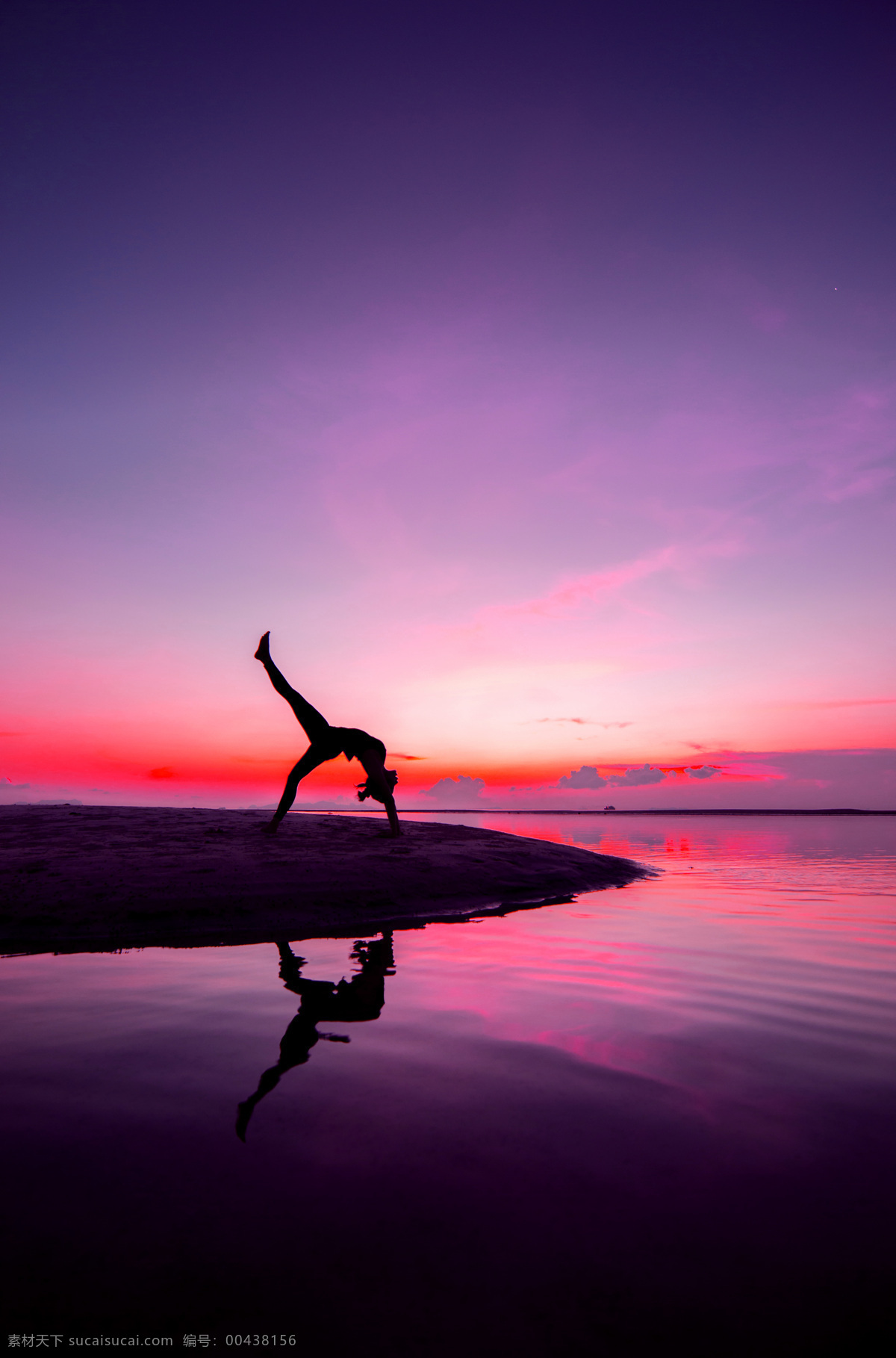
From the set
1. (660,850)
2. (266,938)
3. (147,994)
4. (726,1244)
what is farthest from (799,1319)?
(660,850)

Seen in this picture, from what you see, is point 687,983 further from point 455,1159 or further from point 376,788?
point 376,788

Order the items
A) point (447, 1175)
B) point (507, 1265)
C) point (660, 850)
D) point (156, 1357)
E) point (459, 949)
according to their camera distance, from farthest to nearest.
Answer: point (660, 850) < point (459, 949) < point (447, 1175) < point (507, 1265) < point (156, 1357)

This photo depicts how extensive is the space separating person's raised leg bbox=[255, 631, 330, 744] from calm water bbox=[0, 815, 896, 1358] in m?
8.36

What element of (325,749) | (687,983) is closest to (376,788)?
(325,749)

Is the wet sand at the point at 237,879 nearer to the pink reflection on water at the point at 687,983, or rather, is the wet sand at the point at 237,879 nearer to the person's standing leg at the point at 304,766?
the person's standing leg at the point at 304,766

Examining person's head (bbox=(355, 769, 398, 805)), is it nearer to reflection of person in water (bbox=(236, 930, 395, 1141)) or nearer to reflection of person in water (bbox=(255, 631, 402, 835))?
reflection of person in water (bbox=(255, 631, 402, 835))

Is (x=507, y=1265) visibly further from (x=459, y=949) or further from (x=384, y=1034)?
(x=459, y=949)

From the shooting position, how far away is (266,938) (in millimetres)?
9695

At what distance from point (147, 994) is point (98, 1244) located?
419 centimetres

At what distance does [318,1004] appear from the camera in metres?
6.36

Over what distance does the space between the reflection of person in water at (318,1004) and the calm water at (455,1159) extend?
41mm

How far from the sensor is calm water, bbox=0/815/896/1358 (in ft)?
8.02

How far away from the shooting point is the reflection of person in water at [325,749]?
1584 cm

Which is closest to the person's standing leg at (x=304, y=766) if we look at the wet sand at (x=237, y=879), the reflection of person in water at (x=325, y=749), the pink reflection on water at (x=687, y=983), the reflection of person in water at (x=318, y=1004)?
the reflection of person in water at (x=325, y=749)
